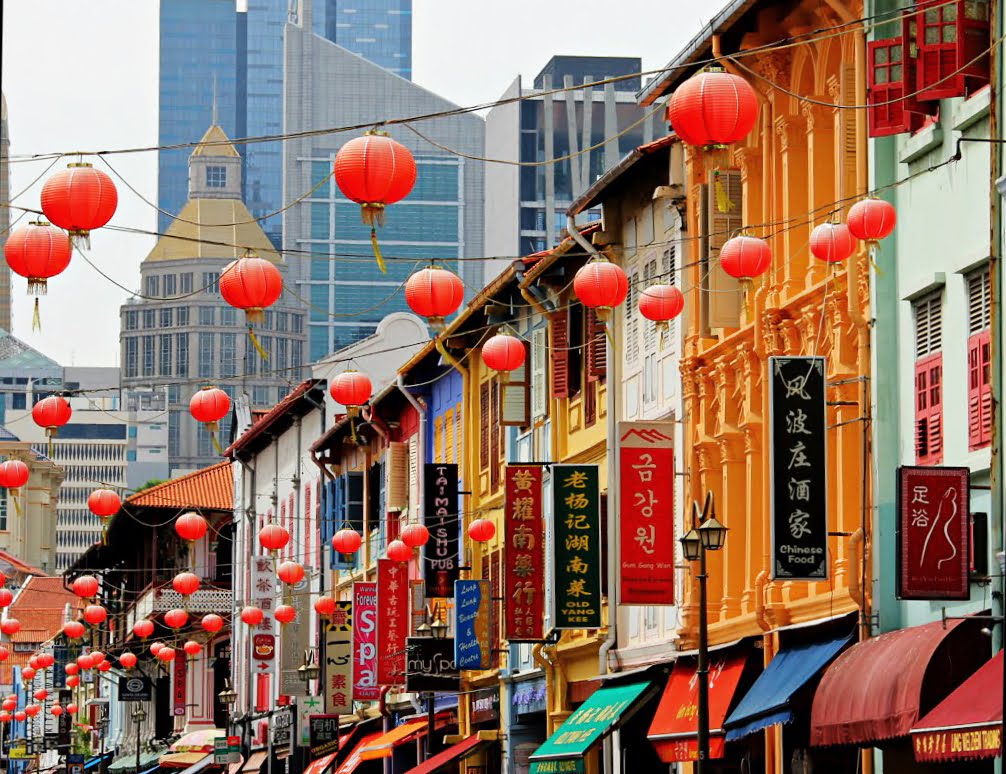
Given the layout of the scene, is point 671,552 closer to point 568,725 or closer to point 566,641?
point 568,725

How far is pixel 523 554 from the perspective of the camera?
34562mm

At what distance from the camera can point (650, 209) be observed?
31.0 m

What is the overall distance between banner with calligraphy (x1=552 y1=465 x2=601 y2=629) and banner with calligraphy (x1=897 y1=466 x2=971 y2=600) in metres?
12.0

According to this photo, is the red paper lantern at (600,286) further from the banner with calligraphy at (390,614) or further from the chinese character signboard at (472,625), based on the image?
the banner with calligraphy at (390,614)

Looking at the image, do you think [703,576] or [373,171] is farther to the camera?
[703,576]

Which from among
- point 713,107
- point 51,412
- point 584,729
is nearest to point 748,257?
point 713,107

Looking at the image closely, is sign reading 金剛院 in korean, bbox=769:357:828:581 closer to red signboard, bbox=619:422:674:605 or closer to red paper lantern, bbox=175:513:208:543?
red signboard, bbox=619:422:674:605

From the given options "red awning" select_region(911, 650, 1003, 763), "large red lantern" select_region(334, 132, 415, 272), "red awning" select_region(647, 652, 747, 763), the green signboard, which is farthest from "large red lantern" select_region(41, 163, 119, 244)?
the green signboard

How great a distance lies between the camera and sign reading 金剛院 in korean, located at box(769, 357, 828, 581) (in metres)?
22.0

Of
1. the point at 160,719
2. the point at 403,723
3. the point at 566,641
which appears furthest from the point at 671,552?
the point at 160,719

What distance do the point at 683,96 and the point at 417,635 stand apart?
2634cm

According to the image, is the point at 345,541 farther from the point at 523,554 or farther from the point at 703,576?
the point at 703,576

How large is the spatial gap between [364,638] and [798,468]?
25100 millimetres

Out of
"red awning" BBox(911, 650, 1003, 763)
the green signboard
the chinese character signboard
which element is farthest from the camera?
the chinese character signboard
